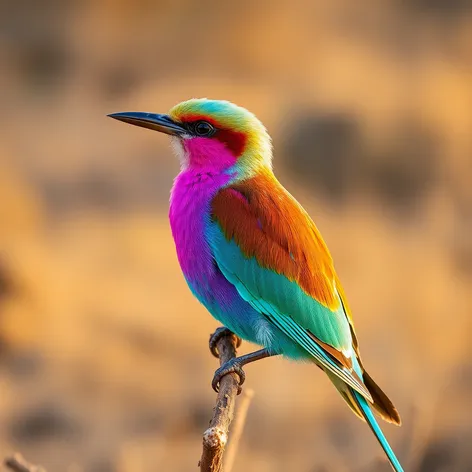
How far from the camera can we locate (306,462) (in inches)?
258

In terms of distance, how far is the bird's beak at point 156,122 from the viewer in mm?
3191

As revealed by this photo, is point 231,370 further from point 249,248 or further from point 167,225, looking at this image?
point 167,225

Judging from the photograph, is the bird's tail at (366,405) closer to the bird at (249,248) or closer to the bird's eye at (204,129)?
the bird at (249,248)

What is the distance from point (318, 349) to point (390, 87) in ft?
27.6

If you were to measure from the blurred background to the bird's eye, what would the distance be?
1.17 m

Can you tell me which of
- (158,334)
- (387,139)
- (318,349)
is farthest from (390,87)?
(318,349)

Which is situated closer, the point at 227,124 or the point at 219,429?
the point at 219,429

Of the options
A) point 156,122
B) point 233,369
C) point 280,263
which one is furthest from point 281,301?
point 156,122

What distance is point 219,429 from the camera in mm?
2264

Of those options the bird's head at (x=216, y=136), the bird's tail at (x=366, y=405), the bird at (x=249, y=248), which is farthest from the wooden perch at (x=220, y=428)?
the bird's head at (x=216, y=136)

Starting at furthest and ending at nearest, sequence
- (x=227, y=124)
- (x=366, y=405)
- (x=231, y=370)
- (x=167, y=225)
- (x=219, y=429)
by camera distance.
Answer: (x=167, y=225) < (x=227, y=124) < (x=366, y=405) < (x=231, y=370) < (x=219, y=429)

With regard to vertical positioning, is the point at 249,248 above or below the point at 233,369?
above

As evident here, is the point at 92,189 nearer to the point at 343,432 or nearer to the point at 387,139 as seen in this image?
the point at 387,139

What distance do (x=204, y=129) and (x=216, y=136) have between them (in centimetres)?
5
